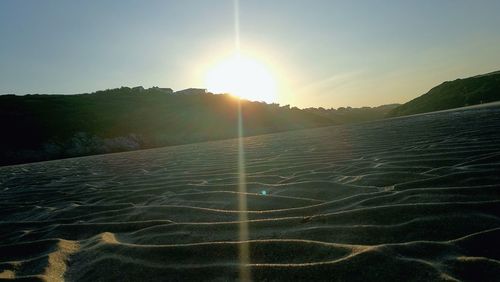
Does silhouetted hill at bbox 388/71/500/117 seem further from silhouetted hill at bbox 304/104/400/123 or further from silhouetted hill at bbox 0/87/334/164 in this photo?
silhouetted hill at bbox 0/87/334/164

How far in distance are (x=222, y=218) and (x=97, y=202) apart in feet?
7.24

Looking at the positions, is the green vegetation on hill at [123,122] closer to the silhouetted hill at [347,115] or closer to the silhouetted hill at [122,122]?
the silhouetted hill at [122,122]

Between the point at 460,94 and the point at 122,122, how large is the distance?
66559 millimetres

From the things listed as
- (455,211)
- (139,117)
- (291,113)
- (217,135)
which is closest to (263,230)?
(455,211)

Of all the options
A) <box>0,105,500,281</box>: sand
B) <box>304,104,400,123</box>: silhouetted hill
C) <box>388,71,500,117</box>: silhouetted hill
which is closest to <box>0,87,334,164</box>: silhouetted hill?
<box>304,104,400,123</box>: silhouetted hill

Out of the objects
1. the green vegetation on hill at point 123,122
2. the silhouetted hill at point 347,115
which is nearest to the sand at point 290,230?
the green vegetation on hill at point 123,122

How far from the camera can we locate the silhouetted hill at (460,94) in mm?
66688

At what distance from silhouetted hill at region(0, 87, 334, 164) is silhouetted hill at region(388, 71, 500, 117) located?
2947 cm

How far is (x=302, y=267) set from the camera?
2047mm

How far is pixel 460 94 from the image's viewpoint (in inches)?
2987

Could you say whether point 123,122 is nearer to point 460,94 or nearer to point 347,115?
point 460,94

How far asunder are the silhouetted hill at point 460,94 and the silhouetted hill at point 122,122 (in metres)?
29.5

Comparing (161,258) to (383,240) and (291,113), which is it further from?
(291,113)

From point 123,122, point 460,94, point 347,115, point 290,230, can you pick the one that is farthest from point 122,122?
point 347,115
